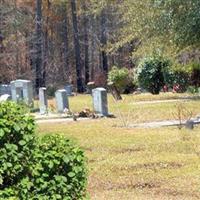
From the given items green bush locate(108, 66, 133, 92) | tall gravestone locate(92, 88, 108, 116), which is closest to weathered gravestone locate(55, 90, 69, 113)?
tall gravestone locate(92, 88, 108, 116)

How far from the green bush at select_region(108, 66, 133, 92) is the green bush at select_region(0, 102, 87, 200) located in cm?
2965

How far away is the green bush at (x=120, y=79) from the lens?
116 feet

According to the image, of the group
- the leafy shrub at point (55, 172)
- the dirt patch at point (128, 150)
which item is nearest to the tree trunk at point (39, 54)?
the dirt patch at point (128, 150)

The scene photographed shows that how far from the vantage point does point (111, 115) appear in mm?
19797

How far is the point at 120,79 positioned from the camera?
118 ft

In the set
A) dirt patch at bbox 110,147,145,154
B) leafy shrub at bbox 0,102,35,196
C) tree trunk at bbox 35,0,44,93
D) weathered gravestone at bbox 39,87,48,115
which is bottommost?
dirt patch at bbox 110,147,145,154

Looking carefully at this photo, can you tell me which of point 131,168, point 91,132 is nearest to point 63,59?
point 91,132

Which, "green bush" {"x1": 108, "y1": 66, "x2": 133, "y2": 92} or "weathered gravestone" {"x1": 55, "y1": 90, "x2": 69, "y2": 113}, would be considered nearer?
"weathered gravestone" {"x1": 55, "y1": 90, "x2": 69, "y2": 113}

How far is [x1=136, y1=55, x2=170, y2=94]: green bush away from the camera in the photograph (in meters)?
32.2

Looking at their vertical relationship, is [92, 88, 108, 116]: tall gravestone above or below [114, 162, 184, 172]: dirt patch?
above

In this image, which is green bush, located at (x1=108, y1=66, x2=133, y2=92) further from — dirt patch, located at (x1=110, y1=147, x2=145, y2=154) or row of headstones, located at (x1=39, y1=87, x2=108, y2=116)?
dirt patch, located at (x1=110, y1=147, x2=145, y2=154)

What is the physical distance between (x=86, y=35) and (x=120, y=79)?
20524 mm

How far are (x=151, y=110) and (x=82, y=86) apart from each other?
26927 millimetres

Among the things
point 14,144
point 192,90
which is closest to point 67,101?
point 192,90
